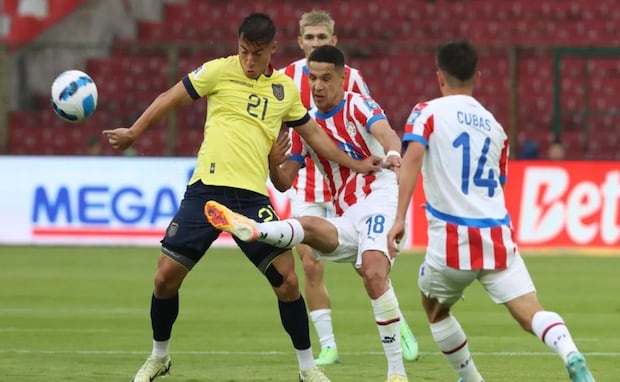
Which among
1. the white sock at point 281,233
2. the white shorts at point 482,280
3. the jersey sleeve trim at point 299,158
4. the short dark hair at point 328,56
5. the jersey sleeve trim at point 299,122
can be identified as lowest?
the white shorts at point 482,280

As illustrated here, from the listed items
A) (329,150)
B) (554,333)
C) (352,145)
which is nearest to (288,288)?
(329,150)

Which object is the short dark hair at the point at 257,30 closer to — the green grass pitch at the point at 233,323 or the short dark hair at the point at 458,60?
the short dark hair at the point at 458,60

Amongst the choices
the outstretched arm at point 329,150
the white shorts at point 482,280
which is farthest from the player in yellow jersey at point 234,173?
the white shorts at point 482,280

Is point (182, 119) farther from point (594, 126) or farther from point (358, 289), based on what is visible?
point (358, 289)

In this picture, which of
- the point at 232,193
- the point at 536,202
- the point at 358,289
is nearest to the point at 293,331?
the point at 232,193

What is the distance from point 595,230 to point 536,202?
0.90 m

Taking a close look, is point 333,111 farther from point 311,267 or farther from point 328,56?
point 311,267

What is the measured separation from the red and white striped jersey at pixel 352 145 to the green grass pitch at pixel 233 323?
120 cm

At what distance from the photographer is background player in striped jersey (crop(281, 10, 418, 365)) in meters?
10.0

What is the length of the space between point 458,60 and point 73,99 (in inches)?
96.8

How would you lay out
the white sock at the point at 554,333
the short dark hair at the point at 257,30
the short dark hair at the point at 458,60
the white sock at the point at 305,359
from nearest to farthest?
the white sock at the point at 554,333, the short dark hair at the point at 458,60, the short dark hair at the point at 257,30, the white sock at the point at 305,359

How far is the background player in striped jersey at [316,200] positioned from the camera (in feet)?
32.9

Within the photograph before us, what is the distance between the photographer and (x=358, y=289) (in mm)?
15516

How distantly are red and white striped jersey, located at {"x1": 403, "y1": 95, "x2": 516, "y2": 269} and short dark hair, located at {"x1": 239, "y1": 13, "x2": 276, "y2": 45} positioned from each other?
1281 millimetres
